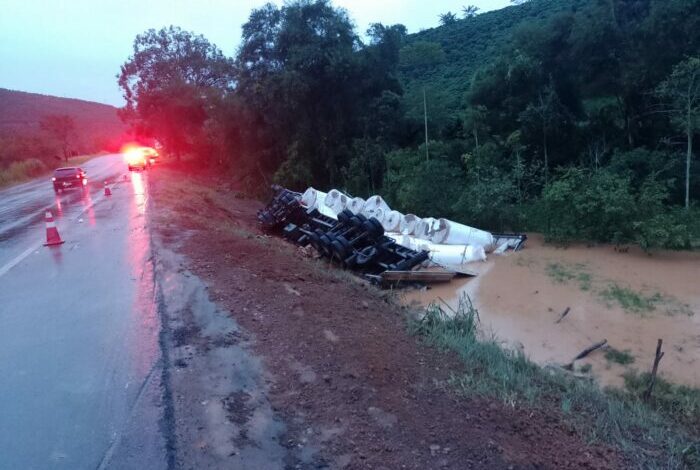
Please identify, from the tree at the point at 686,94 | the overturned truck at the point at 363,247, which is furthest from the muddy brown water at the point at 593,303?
the tree at the point at 686,94

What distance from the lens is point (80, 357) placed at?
18.2 feet

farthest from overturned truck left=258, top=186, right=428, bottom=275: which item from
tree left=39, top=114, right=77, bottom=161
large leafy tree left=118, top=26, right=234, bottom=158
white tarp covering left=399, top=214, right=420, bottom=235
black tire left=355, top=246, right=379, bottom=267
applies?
Result: tree left=39, top=114, right=77, bottom=161

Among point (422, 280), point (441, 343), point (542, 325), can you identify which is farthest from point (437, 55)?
point (441, 343)

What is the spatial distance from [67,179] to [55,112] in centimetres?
7973

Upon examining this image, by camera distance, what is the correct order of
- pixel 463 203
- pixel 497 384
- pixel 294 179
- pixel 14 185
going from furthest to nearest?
1. pixel 14 185
2. pixel 294 179
3. pixel 463 203
4. pixel 497 384

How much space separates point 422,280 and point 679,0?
12.3 metres

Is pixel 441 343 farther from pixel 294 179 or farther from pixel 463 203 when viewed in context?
pixel 294 179

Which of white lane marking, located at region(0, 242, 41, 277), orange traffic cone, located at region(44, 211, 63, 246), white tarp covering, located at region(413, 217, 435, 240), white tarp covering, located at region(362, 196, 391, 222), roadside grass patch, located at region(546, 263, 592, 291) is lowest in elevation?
roadside grass patch, located at region(546, 263, 592, 291)

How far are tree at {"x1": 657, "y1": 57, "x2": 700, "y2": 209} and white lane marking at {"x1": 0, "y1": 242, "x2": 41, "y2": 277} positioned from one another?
17.1m

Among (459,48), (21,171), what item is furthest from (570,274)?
(21,171)

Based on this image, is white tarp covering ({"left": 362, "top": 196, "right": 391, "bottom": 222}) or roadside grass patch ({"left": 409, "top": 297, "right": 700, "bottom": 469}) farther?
white tarp covering ({"left": 362, "top": 196, "right": 391, "bottom": 222})

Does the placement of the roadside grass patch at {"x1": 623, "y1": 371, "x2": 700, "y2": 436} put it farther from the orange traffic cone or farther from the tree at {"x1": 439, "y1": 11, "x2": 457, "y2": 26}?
the tree at {"x1": 439, "y1": 11, "x2": 457, "y2": 26}

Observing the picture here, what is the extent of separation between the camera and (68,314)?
22.8 feet

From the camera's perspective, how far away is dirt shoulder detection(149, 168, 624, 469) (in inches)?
146
